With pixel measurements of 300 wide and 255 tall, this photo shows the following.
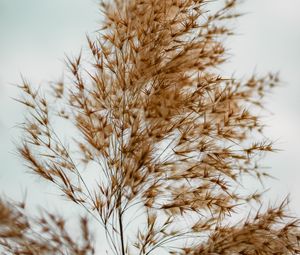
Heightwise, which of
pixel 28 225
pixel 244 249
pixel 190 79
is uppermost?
pixel 190 79

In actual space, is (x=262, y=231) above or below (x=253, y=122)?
below

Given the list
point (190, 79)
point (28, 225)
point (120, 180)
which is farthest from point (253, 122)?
point (28, 225)

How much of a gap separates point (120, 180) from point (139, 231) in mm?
455

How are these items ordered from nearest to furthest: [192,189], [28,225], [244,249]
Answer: [28,225], [244,249], [192,189]

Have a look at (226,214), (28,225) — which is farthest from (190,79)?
(28,225)

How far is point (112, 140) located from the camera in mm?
4570

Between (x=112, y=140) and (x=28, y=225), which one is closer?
(x=28, y=225)

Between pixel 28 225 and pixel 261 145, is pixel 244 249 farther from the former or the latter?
pixel 28 225

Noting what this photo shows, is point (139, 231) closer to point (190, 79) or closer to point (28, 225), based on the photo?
point (28, 225)

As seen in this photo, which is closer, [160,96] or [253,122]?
[160,96]

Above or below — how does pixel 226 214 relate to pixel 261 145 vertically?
below

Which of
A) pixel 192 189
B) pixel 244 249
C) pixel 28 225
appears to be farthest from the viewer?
pixel 192 189

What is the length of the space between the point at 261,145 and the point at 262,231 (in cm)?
76

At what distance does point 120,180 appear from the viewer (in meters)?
4.48
